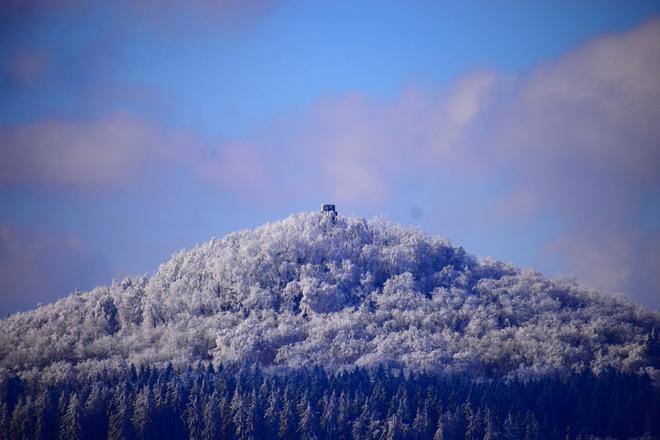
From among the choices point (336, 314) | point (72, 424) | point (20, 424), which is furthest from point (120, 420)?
point (336, 314)

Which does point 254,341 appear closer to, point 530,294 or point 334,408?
point 334,408

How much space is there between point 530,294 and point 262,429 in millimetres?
66863

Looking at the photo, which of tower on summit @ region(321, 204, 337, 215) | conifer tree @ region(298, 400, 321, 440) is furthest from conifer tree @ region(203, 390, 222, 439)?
tower on summit @ region(321, 204, 337, 215)

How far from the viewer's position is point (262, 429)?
112 meters

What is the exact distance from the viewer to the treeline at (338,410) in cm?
11138

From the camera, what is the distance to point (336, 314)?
15712cm

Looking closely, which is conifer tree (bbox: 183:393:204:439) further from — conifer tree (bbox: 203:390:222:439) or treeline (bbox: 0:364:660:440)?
conifer tree (bbox: 203:390:222:439)

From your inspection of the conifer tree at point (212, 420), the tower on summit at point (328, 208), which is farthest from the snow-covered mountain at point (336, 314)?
the conifer tree at point (212, 420)

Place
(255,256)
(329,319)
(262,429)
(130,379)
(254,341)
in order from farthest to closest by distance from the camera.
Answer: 1. (255,256)
2. (329,319)
3. (254,341)
4. (130,379)
5. (262,429)

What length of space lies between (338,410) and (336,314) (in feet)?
145

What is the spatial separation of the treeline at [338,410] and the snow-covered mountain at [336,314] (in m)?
14.4

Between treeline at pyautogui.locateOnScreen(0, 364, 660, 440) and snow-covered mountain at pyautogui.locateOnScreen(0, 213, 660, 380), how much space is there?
14411mm

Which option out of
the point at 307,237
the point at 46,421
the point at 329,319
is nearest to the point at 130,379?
the point at 46,421

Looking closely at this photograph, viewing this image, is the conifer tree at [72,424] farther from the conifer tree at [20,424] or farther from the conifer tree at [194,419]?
the conifer tree at [194,419]
